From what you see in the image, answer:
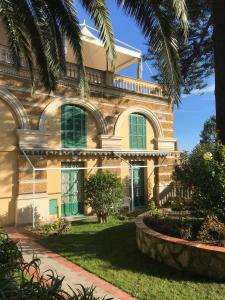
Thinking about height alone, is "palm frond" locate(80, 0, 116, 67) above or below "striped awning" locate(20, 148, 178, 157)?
above

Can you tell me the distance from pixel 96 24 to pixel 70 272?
577cm

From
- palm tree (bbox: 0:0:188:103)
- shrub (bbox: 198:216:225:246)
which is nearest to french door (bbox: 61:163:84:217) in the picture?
palm tree (bbox: 0:0:188:103)

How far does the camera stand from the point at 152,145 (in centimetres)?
2039

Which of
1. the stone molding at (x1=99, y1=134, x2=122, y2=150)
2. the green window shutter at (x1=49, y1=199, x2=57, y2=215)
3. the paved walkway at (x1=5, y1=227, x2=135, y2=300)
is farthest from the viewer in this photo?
the stone molding at (x1=99, y1=134, x2=122, y2=150)

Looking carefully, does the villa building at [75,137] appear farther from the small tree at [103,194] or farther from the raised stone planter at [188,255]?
the raised stone planter at [188,255]

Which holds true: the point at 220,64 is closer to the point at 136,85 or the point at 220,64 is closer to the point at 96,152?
the point at 96,152

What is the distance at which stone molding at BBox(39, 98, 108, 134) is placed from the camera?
15.5 metres

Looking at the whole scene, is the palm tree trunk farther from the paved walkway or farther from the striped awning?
the striped awning

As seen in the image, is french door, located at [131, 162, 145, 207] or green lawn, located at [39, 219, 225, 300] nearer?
green lawn, located at [39, 219, 225, 300]

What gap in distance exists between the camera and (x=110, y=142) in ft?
58.9

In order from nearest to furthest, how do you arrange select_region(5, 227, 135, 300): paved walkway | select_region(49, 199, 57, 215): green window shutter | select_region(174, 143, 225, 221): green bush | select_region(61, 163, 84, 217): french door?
1. select_region(5, 227, 135, 300): paved walkway
2. select_region(174, 143, 225, 221): green bush
3. select_region(49, 199, 57, 215): green window shutter
4. select_region(61, 163, 84, 217): french door

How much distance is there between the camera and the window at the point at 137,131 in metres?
19.3

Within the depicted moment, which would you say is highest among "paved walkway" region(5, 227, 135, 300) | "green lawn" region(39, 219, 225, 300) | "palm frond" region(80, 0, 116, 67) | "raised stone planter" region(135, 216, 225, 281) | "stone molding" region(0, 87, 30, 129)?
"palm frond" region(80, 0, 116, 67)

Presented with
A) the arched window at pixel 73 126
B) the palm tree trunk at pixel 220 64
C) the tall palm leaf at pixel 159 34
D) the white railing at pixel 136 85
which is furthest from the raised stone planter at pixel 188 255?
the white railing at pixel 136 85
